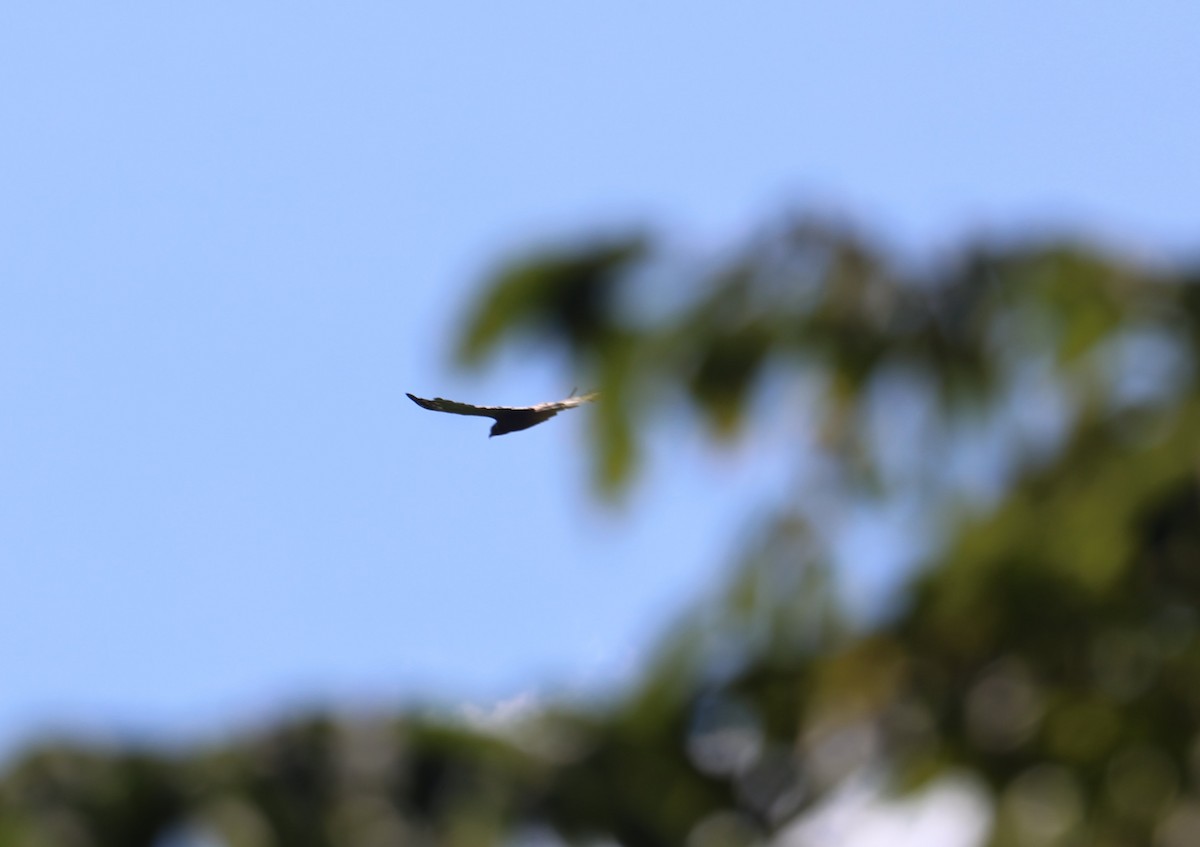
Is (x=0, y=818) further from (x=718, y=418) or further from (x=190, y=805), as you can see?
(x=718, y=418)

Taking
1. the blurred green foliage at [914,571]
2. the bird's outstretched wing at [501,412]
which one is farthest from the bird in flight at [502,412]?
the blurred green foliage at [914,571]

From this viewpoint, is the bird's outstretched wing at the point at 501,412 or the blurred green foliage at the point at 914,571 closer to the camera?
the blurred green foliage at the point at 914,571

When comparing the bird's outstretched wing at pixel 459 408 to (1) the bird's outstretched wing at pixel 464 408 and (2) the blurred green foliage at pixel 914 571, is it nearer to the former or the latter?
(1) the bird's outstretched wing at pixel 464 408

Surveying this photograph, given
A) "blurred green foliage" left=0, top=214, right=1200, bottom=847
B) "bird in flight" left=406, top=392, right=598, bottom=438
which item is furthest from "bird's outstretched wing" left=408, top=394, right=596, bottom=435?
"blurred green foliage" left=0, top=214, right=1200, bottom=847

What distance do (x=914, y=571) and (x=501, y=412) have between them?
2.35m

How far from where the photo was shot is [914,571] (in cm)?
379

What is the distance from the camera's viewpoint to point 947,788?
3.61 metres

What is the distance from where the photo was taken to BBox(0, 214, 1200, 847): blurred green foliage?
140 inches

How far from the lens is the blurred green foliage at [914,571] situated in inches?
140

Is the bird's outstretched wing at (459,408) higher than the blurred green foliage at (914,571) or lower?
lower

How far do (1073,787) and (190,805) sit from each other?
1673 millimetres

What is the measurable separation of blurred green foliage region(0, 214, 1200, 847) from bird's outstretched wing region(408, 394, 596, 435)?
6.16 ft

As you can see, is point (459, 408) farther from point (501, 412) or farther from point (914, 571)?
point (914, 571)

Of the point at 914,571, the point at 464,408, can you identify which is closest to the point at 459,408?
the point at 464,408
